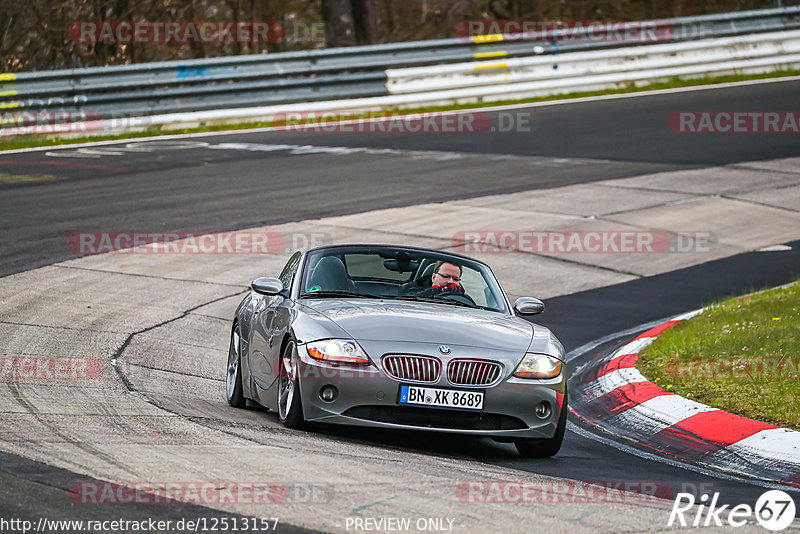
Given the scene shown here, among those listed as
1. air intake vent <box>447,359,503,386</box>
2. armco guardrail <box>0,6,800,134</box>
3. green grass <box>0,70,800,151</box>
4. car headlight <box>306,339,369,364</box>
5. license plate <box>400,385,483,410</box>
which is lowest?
license plate <box>400,385,483,410</box>

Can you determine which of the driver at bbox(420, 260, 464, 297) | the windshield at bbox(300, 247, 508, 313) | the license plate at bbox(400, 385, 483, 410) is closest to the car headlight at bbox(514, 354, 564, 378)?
the license plate at bbox(400, 385, 483, 410)

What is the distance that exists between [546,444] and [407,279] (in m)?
1.93

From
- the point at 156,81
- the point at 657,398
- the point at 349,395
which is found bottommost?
the point at 657,398

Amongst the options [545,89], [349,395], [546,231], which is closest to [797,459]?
[349,395]

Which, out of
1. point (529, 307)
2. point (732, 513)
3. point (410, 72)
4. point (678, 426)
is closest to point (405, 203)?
point (410, 72)

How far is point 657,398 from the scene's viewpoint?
881 cm

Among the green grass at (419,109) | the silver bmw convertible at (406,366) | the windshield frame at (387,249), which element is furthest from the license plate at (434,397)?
the green grass at (419,109)

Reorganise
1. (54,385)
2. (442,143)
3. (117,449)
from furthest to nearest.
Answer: (442,143)
(54,385)
(117,449)

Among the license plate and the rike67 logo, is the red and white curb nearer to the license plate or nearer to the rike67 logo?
the rike67 logo

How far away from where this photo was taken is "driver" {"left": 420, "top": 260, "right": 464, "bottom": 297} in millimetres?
8703

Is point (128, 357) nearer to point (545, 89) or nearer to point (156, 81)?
point (156, 81)

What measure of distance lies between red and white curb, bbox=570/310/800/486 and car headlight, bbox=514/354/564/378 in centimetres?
88

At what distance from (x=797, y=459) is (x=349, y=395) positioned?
8.59ft

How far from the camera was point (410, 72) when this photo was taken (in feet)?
82.4
